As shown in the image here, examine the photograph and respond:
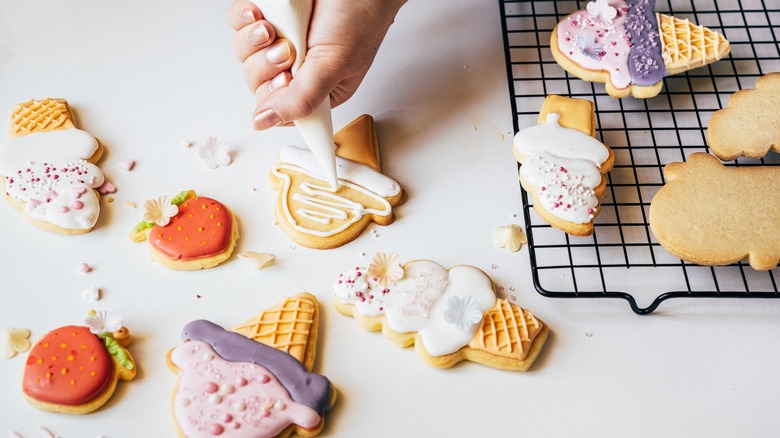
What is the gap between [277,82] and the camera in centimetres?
151

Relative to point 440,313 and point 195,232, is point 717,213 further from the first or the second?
point 195,232

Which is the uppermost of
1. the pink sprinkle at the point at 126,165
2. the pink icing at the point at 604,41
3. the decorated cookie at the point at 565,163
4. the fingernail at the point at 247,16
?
the fingernail at the point at 247,16

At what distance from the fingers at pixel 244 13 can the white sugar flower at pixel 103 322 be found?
61 cm

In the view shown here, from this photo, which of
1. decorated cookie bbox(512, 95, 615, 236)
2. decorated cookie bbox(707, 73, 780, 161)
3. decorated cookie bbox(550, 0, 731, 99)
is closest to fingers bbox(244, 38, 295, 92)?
decorated cookie bbox(512, 95, 615, 236)

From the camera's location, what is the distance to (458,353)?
142cm

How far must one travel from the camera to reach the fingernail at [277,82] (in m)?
1.50

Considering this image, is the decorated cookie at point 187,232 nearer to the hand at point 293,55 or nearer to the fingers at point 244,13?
the hand at point 293,55

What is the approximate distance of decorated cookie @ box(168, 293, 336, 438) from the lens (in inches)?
52.2

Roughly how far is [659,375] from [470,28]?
950 mm

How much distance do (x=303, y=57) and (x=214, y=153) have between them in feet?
1.12

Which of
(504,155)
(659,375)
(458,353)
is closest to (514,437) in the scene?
(458,353)

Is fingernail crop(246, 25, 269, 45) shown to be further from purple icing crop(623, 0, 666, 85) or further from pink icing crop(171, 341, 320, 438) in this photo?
purple icing crop(623, 0, 666, 85)

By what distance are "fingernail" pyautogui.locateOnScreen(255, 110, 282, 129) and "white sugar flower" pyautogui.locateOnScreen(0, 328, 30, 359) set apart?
597 millimetres

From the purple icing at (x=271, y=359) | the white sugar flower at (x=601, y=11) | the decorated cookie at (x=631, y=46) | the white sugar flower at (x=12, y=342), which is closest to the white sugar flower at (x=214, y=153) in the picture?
the purple icing at (x=271, y=359)
